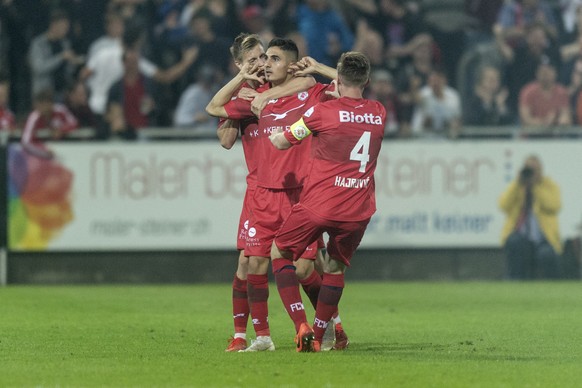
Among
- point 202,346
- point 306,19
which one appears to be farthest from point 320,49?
point 202,346

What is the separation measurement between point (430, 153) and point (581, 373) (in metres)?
9.79

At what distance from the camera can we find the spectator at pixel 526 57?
18.8 meters

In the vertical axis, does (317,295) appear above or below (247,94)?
below

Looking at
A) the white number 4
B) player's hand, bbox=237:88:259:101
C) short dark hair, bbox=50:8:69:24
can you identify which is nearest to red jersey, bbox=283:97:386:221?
the white number 4

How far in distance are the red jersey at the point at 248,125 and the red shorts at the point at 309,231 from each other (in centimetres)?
67

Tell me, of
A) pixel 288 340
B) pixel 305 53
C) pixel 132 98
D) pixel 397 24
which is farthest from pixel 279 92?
pixel 397 24

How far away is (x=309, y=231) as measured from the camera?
8.94m

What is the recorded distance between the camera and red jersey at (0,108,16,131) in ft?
57.8

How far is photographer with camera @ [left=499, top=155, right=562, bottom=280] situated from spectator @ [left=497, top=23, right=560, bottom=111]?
52.2 inches

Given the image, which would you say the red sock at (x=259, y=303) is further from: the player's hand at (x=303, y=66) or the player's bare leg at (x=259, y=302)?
the player's hand at (x=303, y=66)

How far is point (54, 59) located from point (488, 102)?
6265mm

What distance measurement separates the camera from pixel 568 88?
61.4 ft

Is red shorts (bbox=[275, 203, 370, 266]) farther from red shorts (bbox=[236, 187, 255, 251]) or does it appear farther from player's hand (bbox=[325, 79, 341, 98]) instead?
player's hand (bbox=[325, 79, 341, 98])

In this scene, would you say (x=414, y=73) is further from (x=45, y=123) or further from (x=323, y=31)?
(x=45, y=123)
